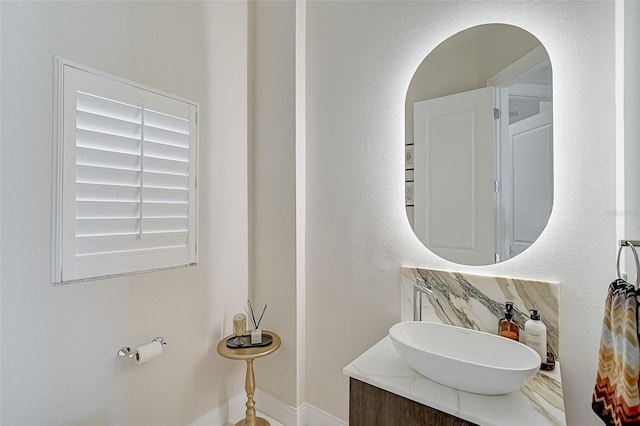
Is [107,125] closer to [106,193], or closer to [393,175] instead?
[106,193]

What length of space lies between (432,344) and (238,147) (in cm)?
152

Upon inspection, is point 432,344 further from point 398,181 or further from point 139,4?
point 139,4

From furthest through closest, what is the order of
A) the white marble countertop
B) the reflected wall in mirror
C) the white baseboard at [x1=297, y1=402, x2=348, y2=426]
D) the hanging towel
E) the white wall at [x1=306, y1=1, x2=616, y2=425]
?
the white baseboard at [x1=297, y1=402, x2=348, y2=426]
the reflected wall in mirror
the white wall at [x1=306, y1=1, x2=616, y2=425]
the white marble countertop
the hanging towel

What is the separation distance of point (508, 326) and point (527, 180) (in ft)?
1.87

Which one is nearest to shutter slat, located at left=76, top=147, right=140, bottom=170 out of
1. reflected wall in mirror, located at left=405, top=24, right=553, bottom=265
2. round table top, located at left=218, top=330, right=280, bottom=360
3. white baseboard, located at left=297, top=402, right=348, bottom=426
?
round table top, located at left=218, top=330, right=280, bottom=360

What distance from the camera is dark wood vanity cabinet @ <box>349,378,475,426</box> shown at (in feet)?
3.15

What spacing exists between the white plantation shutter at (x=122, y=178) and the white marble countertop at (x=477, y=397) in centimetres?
110

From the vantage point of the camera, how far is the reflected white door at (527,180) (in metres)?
1.22

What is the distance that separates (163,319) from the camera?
162cm

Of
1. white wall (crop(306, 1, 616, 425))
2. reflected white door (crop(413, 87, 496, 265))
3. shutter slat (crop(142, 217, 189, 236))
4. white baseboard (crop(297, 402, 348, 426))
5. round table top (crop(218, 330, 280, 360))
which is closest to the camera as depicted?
white wall (crop(306, 1, 616, 425))

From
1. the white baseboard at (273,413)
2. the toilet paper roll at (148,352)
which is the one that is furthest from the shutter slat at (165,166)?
the white baseboard at (273,413)

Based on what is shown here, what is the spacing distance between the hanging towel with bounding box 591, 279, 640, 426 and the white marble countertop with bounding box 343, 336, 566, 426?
118mm

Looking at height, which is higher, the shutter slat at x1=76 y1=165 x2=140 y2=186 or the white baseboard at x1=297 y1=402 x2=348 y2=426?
the shutter slat at x1=76 y1=165 x2=140 y2=186

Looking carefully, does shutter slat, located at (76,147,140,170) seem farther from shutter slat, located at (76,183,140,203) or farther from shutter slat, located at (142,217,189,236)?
shutter slat, located at (142,217,189,236)
